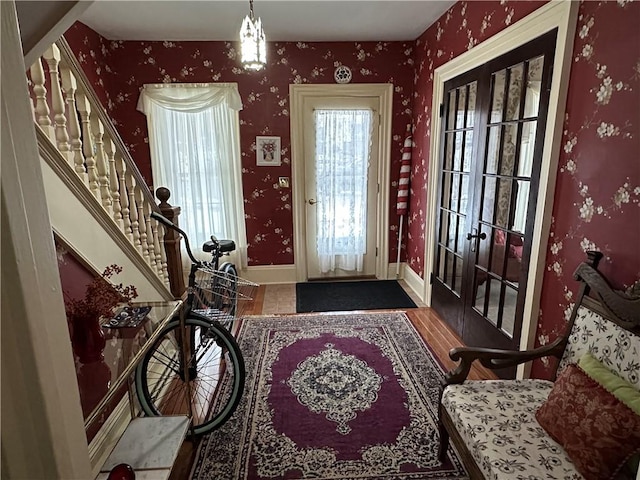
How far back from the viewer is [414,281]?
416 cm

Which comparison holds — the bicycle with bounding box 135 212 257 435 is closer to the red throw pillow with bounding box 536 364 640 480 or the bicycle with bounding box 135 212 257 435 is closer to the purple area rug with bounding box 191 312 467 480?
the purple area rug with bounding box 191 312 467 480

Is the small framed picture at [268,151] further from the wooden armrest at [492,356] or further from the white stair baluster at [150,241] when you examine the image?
the wooden armrest at [492,356]

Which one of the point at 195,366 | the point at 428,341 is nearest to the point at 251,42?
the point at 195,366

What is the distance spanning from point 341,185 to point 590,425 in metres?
3.27

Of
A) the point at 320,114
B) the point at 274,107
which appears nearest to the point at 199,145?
the point at 274,107

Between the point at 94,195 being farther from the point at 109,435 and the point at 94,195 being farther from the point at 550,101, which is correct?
the point at 550,101

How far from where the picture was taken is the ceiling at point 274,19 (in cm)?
292

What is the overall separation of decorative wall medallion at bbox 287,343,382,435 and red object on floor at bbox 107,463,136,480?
1.02 meters

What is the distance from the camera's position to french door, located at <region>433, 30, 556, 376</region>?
211 cm

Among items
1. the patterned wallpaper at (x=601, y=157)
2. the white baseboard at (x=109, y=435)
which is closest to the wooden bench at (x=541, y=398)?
the patterned wallpaper at (x=601, y=157)

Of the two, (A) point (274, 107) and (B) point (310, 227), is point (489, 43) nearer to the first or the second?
(A) point (274, 107)

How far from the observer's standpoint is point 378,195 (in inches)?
168

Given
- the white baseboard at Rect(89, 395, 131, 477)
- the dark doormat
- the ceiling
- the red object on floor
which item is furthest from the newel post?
the ceiling

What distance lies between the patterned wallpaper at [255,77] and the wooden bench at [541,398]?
113 inches
